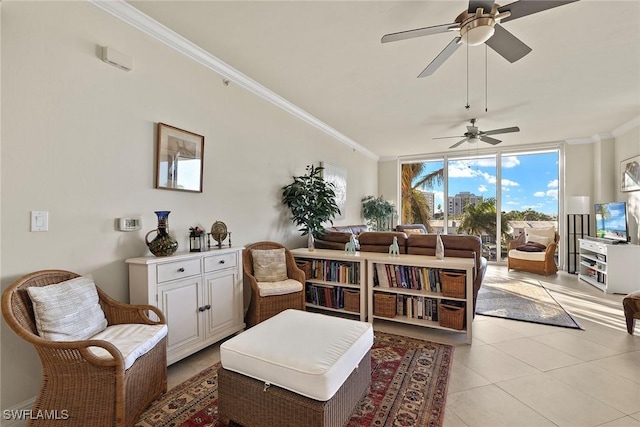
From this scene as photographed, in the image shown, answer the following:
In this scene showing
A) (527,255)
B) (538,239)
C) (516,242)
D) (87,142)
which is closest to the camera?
(87,142)

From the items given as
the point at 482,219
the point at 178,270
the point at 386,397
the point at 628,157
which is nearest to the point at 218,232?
the point at 178,270

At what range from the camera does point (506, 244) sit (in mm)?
6734

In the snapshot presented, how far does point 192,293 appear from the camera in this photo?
2.39 m

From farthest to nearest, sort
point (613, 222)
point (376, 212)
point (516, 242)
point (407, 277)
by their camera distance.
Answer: point (376, 212), point (516, 242), point (613, 222), point (407, 277)

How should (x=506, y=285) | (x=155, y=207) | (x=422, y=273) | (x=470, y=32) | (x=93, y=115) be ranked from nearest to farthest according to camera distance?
(x=470, y=32), (x=93, y=115), (x=155, y=207), (x=422, y=273), (x=506, y=285)

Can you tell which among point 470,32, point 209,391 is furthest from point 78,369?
point 470,32

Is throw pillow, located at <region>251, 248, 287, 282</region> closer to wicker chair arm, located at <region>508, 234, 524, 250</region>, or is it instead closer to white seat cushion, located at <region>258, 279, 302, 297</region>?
white seat cushion, located at <region>258, 279, 302, 297</region>

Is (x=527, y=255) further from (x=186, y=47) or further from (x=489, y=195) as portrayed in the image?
(x=186, y=47)

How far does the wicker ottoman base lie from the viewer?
1.45 metres

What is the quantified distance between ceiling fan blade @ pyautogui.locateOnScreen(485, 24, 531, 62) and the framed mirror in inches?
99.0

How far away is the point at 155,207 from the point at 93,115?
78cm

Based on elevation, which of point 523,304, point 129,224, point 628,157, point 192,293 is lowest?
point 523,304

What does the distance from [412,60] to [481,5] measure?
3.83 feet

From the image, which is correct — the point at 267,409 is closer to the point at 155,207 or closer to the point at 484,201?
the point at 155,207
